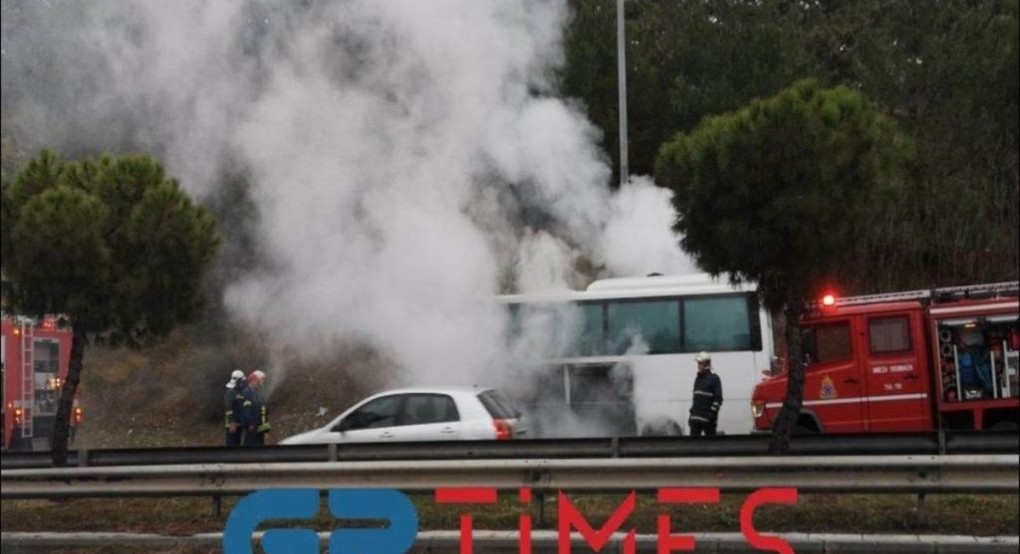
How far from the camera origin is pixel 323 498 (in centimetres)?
852

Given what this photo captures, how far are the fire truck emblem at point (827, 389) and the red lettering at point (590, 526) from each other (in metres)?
6.55

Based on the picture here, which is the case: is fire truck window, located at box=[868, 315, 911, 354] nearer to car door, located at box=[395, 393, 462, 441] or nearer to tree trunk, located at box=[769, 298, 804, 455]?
tree trunk, located at box=[769, 298, 804, 455]

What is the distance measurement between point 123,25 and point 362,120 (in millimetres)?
4702

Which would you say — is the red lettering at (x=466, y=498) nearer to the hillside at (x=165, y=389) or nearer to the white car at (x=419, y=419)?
the hillside at (x=165, y=389)

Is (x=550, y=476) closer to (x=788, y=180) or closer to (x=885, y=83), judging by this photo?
(x=788, y=180)

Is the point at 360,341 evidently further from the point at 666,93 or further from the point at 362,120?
the point at 666,93

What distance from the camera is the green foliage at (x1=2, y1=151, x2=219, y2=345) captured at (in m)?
8.68

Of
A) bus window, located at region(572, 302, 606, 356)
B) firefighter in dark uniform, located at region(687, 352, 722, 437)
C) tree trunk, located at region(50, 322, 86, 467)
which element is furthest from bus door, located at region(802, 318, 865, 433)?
tree trunk, located at region(50, 322, 86, 467)

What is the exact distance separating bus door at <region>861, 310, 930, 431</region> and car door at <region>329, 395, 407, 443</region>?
5610 mm

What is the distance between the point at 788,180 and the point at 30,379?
26.2 feet

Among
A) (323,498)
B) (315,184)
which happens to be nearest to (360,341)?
(315,184)

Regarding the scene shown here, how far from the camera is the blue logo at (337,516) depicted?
7.18 m

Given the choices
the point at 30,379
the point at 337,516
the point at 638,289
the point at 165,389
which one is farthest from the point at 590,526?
the point at 638,289

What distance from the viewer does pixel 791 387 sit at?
33.0 ft
